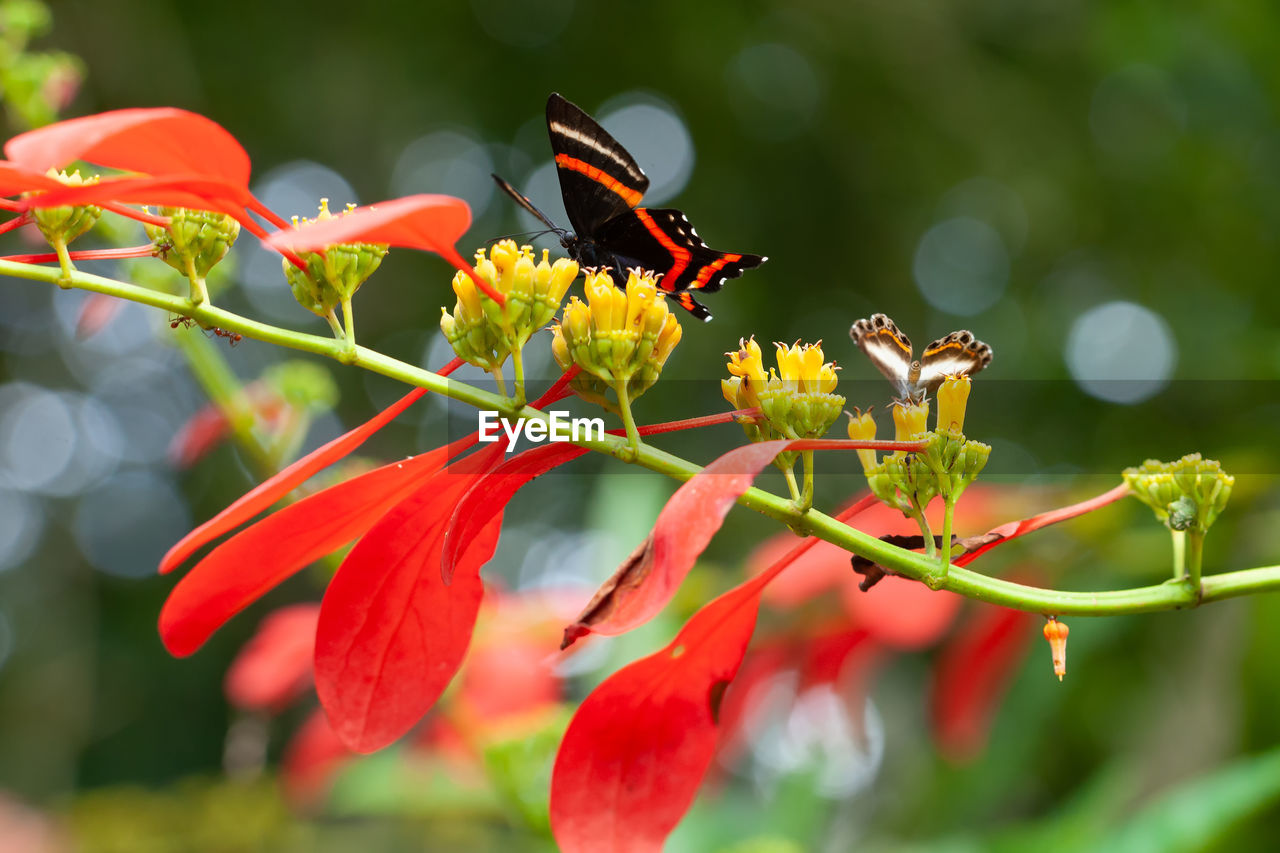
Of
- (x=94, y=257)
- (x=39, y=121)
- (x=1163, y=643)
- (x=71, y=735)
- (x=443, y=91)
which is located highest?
(x=443, y=91)

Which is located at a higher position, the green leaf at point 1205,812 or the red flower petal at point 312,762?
the green leaf at point 1205,812

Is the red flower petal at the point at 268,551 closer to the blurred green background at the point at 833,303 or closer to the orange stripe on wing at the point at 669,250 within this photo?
the orange stripe on wing at the point at 669,250

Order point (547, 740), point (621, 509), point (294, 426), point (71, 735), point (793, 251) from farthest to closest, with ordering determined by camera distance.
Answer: point (71, 735)
point (793, 251)
point (621, 509)
point (294, 426)
point (547, 740)

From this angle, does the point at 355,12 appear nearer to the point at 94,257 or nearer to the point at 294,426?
the point at 294,426

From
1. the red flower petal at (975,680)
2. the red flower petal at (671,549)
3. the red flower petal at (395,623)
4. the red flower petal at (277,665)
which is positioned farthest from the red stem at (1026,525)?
the red flower petal at (277,665)

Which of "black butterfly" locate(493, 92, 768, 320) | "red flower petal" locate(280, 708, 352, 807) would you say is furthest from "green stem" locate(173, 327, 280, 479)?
"black butterfly" locate(493, 92, 768, 320)

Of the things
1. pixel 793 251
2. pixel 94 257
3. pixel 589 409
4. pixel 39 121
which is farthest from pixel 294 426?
pixel 793 251

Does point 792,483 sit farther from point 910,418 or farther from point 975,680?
point 975,680

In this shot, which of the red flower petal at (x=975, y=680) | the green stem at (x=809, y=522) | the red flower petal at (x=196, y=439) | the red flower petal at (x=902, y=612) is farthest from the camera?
the red flower petal at (x=196, y=439)
